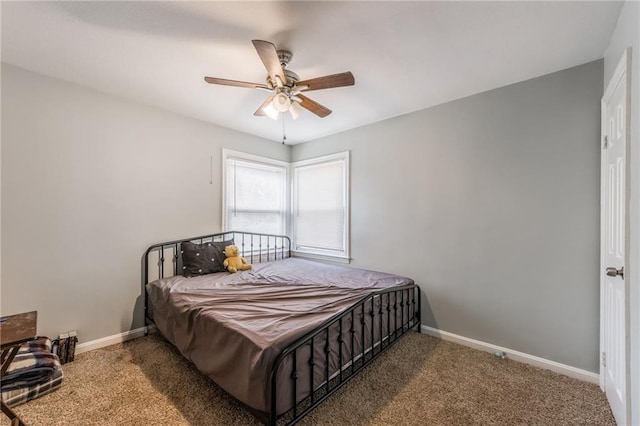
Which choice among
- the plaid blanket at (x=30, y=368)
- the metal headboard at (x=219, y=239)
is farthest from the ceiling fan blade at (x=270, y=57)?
the plaid blanket at (x=30, y=368)

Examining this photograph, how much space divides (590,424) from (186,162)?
409 cm

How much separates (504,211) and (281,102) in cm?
222

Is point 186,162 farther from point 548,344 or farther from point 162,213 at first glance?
point 548,344

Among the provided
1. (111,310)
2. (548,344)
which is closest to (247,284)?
(111,310)

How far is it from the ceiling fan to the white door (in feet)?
5.45

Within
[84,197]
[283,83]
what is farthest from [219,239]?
[283,83]

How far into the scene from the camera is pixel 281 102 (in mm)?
2041

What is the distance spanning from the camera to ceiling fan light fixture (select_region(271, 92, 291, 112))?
2018 millimetres

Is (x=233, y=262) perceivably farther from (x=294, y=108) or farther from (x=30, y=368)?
(x=294, y=108)

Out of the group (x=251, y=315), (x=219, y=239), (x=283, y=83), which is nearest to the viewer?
(x=251, y=315)

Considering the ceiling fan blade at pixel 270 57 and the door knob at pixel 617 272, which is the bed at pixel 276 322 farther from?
the ceiling fan blade at pixel 270 57

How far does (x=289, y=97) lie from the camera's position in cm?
207

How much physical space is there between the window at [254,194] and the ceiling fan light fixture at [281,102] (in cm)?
169

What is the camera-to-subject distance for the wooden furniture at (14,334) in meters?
1.33
